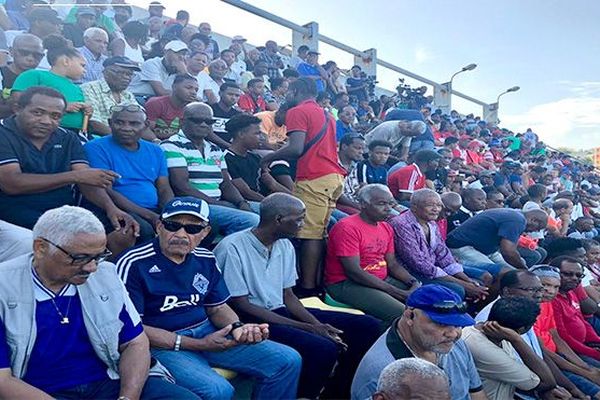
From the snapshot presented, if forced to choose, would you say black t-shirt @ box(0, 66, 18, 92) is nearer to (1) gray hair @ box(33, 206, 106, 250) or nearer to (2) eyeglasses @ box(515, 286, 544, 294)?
(1) gray hair @ box(33, 206, 106, 250)

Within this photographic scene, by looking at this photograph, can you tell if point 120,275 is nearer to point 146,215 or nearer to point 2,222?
point 2,222

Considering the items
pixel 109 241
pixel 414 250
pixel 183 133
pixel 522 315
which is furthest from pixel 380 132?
pixel 109 241

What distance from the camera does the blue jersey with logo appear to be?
298cm

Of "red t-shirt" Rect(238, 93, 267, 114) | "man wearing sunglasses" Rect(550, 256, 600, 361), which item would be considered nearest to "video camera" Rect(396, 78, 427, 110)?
"red t-shirt" Rect(238, 93, 267, 114)

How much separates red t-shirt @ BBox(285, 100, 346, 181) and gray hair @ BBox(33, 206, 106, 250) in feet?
9.78

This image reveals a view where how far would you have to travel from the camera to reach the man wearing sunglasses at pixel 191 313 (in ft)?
9.74

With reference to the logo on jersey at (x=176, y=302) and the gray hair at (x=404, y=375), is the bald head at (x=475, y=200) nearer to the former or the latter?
the logo on jersey at (x=176, y=302)

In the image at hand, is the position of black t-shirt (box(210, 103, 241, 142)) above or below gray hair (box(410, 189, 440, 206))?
above

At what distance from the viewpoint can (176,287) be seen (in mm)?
3096

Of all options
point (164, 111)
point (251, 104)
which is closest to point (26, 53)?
point (164, 111)

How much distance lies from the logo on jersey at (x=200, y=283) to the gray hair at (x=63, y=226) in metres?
0.91

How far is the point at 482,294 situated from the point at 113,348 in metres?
4.00

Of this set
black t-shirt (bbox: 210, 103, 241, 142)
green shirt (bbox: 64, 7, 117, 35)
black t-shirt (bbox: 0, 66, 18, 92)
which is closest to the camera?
black t-shirt (bbox: 0, 66, 18, 92)

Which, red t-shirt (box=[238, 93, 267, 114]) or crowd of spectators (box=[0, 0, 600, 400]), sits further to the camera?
red t-shirt (box=[238, 93, 267, 114])
